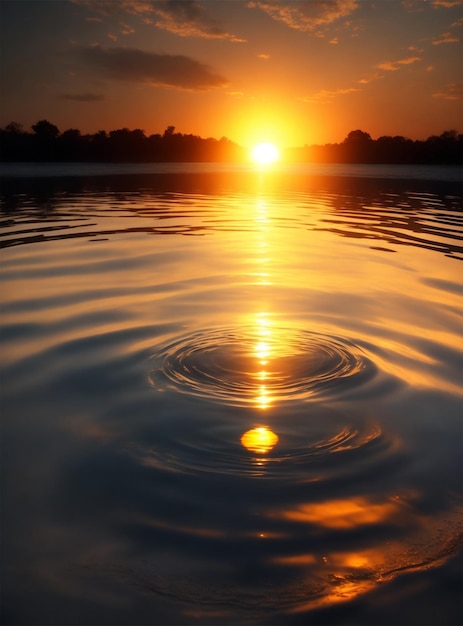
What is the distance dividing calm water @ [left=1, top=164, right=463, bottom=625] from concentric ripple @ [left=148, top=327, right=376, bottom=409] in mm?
27

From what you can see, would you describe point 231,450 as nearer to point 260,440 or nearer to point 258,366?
point 260,440

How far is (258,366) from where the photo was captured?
19.2ft

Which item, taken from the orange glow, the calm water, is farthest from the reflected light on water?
the orange glow

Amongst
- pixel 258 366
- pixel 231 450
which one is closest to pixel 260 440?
pixel 231 450

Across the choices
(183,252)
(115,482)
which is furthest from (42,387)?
(183,252)

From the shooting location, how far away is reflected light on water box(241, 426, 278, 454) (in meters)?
4.29

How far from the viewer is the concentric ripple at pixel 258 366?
209 inches

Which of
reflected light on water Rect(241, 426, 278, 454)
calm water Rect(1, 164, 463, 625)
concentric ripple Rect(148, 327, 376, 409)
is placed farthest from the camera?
concentric ripple Rect(148, 327, 376, 409)

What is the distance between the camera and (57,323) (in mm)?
7629

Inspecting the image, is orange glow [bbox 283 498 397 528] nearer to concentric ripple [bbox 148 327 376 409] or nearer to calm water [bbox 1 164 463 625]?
calm water [bbox 1 164 463 625]

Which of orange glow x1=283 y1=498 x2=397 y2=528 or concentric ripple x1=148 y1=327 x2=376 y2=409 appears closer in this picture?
orange glow x1=283 y1=498 x2=397 y2=528

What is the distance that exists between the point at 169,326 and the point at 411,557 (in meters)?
4.62

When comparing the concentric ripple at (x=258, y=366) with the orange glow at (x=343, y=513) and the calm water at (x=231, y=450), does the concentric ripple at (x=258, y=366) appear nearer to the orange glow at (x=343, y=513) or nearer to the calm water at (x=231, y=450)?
the calm water at (x=231, y=450)

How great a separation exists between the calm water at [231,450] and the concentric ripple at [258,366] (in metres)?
0.03
